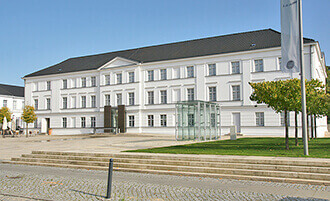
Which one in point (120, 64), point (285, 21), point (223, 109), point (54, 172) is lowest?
point (54, 172)

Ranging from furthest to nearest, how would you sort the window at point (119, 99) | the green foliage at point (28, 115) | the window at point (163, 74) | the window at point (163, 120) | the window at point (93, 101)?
the window at point (93, 101)
the window at point (119, 99)
the window at point (163, 74)
the green foliage at point (28, 115)
the window at point (163, 120)

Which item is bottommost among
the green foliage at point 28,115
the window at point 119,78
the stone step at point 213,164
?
the stone step at point 213,164

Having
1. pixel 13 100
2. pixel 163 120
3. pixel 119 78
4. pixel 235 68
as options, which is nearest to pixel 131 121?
pixel 163 120

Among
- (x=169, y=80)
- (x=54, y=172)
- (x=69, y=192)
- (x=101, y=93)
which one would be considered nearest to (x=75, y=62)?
(x=101, y=93)

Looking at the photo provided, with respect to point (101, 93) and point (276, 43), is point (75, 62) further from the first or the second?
point (276, 43)

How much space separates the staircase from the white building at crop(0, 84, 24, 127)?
5948 cm

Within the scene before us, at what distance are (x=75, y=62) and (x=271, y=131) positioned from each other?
36.3 metres

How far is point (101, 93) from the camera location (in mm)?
49656

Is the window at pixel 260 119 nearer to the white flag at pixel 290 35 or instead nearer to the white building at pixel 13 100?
the white flag at pixel 290 35

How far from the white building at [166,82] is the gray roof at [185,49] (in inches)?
4.9

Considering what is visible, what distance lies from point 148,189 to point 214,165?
12.1 feet

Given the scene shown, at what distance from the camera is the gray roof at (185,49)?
4026cm

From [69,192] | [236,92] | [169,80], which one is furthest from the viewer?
[169,80]

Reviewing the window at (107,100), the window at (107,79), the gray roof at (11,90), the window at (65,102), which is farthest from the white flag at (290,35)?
the gray roof at (11,90)
